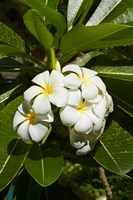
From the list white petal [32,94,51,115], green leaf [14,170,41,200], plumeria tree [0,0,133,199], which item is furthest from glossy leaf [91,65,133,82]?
green leaf [14,170,41,200]

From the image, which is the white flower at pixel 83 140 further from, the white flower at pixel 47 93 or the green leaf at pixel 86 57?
the green leaf at pixel 86 57

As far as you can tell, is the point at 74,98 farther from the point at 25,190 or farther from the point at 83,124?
the point at 25,190

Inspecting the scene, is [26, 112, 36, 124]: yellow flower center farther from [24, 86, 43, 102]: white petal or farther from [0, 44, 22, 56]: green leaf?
[0, 44, 22, 56]: green leaf

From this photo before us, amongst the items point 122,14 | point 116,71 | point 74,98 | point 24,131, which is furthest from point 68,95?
point 122,14

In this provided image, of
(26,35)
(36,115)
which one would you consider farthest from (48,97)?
(26,35)

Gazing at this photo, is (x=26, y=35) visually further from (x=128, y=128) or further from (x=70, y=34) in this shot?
(x=70, y=34)
